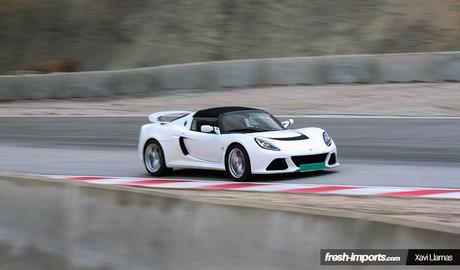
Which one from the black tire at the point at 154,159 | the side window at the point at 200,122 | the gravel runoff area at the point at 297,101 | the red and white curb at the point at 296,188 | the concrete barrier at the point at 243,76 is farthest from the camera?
the concrete barrier at the point at 243,76

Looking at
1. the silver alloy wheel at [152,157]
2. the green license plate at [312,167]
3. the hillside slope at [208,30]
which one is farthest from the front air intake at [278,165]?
the hillside slope at [208,30]

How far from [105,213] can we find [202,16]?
25.3 m

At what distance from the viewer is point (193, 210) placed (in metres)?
5.33

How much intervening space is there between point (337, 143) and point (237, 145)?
171 inches

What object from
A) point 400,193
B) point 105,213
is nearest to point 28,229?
point 105,213

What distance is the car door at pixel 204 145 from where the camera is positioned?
445 inches

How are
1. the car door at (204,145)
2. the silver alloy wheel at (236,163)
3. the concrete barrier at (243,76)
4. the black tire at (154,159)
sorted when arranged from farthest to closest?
the concrete barrier at (243,76) < the black tire at (154,159) < the car door at (204,145) < the silver alloy wheel at (236,163)

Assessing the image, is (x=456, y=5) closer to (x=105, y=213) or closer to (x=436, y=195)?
(x=436, y=195)

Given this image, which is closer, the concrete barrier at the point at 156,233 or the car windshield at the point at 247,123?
the concrete barrier at the point at 156,233

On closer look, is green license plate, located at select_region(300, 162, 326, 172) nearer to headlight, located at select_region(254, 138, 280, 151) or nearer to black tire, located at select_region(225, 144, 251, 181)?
headlight, located at select_region(254, 138, 280, 151)

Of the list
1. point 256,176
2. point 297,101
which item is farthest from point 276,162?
point 297,101

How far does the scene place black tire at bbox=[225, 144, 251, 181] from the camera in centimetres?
1095

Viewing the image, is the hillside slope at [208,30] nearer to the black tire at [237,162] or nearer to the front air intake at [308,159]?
the front air intake at [308,159]

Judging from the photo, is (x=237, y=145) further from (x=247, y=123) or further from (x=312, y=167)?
(x=312, y=167)
